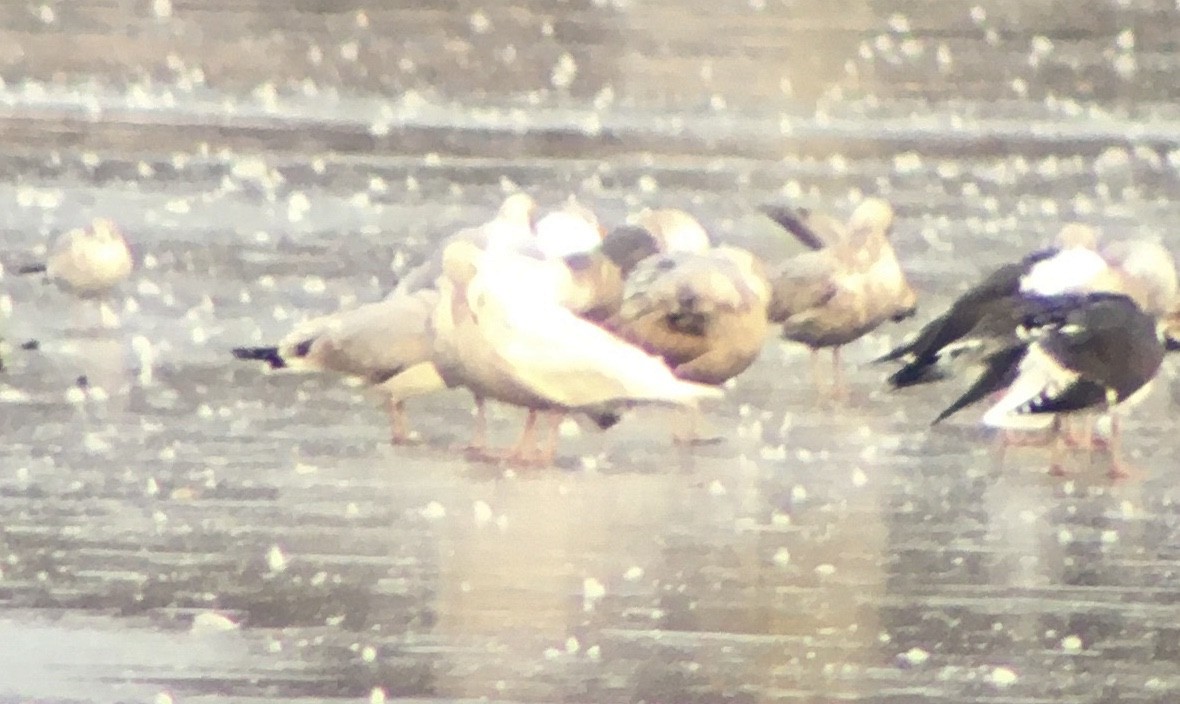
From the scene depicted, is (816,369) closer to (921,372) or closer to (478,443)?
(921,372)

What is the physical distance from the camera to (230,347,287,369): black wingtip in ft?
4.37

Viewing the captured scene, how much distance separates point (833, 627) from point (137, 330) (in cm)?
57

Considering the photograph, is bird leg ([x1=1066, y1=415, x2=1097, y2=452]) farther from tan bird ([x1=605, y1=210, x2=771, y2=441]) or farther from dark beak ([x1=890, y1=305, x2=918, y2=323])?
tan bird ([x1=605, y1=210, x2=771, y2=441])

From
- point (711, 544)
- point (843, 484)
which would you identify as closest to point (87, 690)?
point (711, 544)

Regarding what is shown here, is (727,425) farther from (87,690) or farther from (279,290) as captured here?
(87,690)

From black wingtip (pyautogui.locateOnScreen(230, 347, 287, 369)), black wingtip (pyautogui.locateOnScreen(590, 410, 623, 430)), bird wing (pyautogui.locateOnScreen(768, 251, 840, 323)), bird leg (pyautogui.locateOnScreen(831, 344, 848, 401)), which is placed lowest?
black wingtip (pyautogui.locateOnScreen(590, 410, 623, 430))

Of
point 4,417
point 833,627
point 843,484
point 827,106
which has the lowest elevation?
Answer: point 833,627

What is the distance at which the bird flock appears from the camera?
1.32 m

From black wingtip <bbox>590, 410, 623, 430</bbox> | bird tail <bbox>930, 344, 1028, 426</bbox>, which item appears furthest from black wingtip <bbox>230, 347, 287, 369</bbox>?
bird tail <bbox>930, 344, 1028, 426</bbox>

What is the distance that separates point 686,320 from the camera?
4.33ft

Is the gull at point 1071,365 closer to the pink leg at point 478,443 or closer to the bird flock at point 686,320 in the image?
the bird flock at point 686,320

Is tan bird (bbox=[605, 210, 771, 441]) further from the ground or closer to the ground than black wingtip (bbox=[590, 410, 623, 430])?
further from the ground

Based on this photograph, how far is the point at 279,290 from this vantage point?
1.33m

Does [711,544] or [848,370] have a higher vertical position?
[848,370]
